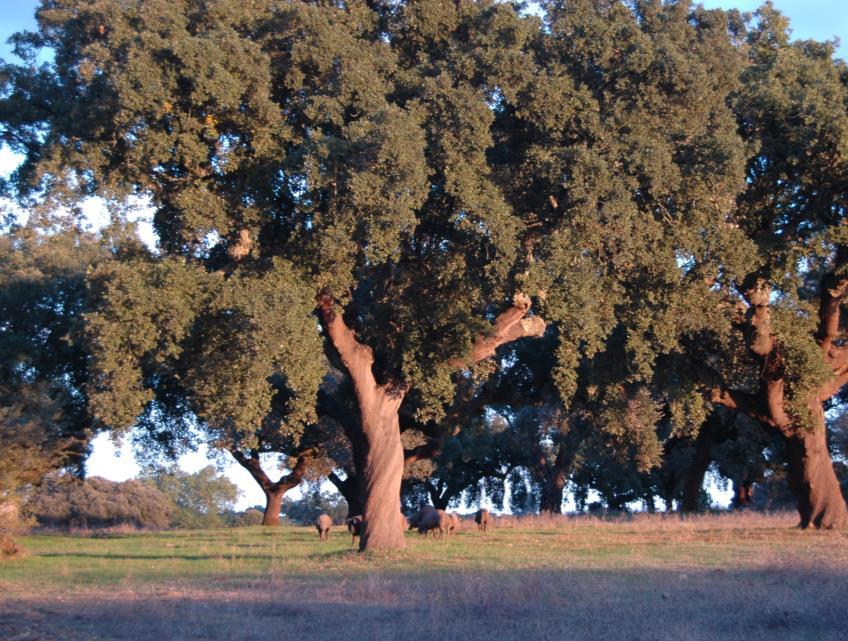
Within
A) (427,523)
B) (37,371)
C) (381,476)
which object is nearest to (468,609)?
(381,476)

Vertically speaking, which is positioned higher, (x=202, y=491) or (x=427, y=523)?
(x=202, y=491)

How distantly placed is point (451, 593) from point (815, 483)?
15.2m

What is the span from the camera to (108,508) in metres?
45.3

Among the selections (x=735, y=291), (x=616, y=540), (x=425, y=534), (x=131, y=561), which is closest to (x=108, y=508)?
(x=425, y=534)

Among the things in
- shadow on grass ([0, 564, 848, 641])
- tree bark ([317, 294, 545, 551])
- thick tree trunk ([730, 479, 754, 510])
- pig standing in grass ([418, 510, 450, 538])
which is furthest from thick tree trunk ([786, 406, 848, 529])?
thick tree trunk ([730, 479, 754, 510])

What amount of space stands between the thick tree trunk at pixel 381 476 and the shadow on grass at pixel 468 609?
15.5 feet

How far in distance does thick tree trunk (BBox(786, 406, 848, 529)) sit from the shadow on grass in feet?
34.6

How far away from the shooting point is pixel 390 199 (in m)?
15.1

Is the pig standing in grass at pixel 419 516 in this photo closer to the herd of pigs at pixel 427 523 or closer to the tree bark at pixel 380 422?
the herd of pigs at pixel 427 523

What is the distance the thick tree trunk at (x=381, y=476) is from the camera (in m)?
18.6

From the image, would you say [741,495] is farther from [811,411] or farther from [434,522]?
[434,522]

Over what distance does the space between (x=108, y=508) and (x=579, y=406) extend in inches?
1163

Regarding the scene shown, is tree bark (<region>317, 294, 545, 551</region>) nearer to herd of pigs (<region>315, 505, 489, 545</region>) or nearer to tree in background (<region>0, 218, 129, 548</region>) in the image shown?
tree in background (<region>0, 218, 129, 548</region>)

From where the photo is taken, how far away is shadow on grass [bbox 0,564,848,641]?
968 cm
